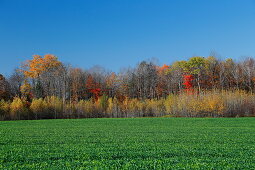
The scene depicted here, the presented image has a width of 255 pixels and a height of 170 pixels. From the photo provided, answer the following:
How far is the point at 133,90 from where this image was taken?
69125 mm

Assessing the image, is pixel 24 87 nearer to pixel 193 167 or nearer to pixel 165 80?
pixel 165 80

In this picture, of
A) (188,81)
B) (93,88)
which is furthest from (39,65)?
(188,81)

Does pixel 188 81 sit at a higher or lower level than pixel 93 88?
higher

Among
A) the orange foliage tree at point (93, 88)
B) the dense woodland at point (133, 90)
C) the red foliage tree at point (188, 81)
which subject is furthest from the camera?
the orange foliage tree at point (93, 88)

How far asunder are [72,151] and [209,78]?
5804 cm

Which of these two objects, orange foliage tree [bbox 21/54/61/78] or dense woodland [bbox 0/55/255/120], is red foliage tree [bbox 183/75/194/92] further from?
orange foliage tree [bbox 21/54/61/78]

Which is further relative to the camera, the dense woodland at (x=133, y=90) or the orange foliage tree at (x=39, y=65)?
the orange foliage tree at (x=39, y=65)

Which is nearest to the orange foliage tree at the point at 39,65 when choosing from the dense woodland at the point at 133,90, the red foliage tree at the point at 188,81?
the dense woodland at the point at 133,90

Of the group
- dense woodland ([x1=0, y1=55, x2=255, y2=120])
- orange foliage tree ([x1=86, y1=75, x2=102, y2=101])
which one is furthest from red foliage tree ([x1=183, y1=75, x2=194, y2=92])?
orange foliage tree ([x1=86, y1=75, x2=102, y2=101])

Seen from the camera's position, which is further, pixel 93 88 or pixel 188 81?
pixel 93 88

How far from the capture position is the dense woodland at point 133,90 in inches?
1880

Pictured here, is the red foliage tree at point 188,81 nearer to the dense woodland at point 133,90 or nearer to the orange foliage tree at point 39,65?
the dense woodland at point 133,90

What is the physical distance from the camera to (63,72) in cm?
6925

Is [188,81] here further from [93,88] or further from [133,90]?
[93,88]
